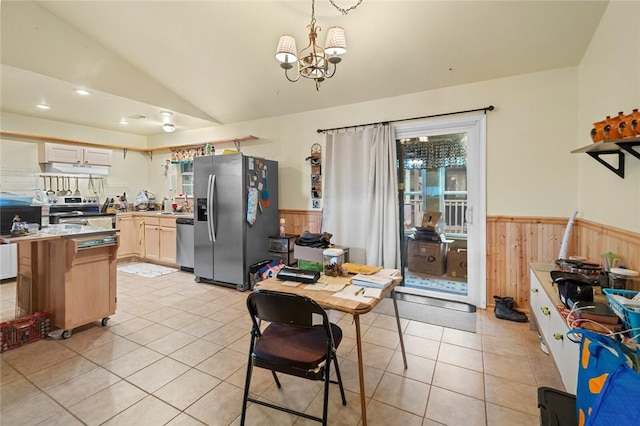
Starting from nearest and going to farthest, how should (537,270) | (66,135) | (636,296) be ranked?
(636,296), (537,270), (66,135)

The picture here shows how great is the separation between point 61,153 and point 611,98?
22.8ft

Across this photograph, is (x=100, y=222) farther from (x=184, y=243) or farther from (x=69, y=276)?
(x=69, y=276)

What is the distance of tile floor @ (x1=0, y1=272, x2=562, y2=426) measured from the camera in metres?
1.74

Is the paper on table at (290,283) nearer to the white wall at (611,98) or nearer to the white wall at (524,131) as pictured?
the white wall at (611,98)

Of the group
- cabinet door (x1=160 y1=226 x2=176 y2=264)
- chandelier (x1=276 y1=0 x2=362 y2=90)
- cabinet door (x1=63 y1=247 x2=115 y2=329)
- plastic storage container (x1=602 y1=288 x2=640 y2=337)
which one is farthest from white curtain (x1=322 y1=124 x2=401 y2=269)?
cabinet door (x1=160 y1=226 x2=176 y2=264)

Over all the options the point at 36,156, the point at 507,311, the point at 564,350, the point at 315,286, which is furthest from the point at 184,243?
the point at 564,350

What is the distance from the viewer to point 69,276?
2.59m

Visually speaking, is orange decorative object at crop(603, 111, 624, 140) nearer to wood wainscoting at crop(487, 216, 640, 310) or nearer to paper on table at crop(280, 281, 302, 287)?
wood wainscoting at crop(487, 216, 640, 310)

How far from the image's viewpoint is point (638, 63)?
1.66 metres

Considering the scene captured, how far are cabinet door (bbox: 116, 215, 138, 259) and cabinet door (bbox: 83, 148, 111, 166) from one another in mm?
1101

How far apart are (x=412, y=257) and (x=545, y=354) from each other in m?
1.78

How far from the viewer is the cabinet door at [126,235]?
5262 millimetres

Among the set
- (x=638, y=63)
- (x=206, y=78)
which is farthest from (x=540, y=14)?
(x=206, y=78)

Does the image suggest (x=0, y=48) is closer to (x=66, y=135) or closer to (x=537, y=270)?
(x=66, y=135)
